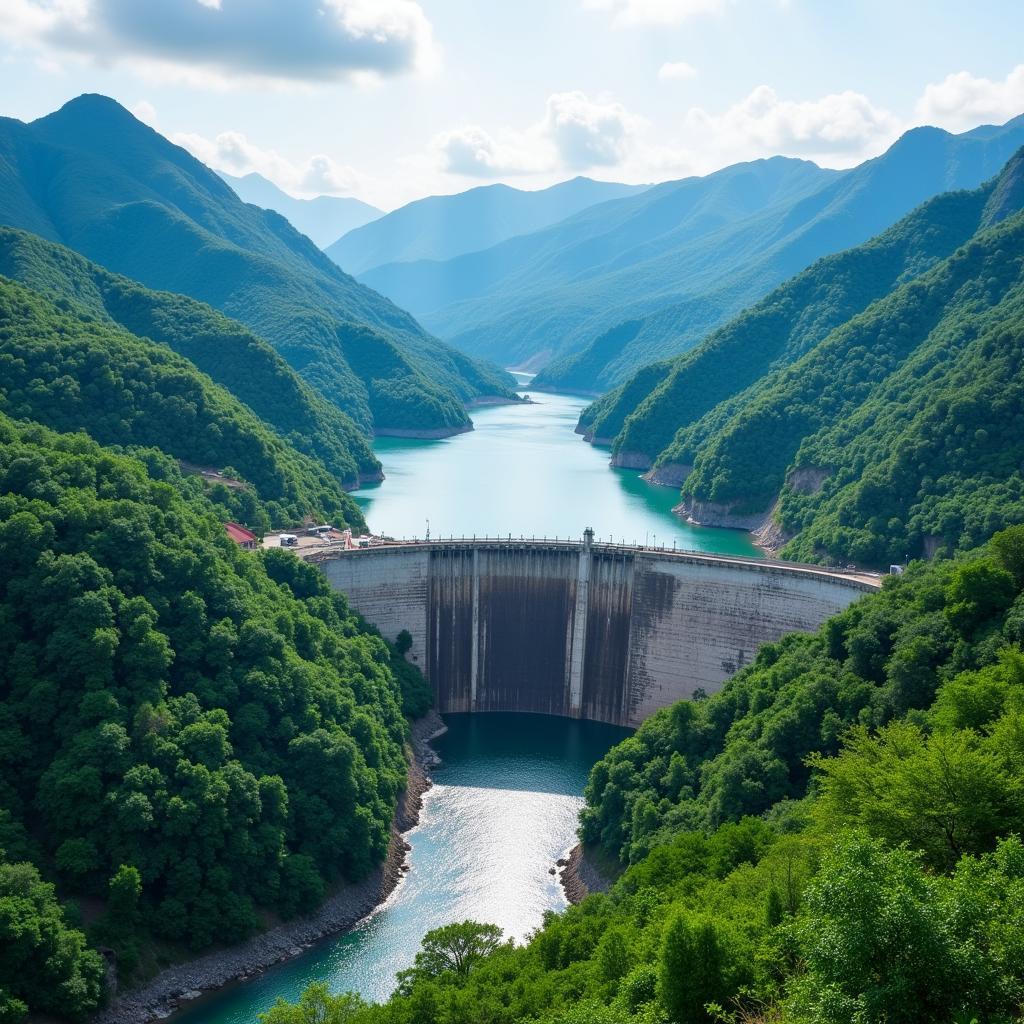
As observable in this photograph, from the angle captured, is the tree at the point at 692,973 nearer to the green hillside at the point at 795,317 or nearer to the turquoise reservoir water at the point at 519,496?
the turquoise reservoir water at the point at 519,496

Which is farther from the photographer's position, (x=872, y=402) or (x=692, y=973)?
(x=872, y=402)

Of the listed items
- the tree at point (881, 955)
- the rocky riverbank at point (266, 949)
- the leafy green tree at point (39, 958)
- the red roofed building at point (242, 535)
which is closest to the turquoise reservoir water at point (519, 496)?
the red roofed building at point (242, 535)

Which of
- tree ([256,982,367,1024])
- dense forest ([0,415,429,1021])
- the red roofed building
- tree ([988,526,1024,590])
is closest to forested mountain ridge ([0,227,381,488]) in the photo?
the red roofed building

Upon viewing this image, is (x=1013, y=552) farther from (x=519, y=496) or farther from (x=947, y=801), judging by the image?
(x=519, y=496)

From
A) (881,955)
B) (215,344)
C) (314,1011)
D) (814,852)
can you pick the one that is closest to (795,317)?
(215,344)

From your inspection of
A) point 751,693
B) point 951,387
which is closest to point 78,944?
point 751,693

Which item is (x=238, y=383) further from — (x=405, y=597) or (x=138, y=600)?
(x=138, y=600)
